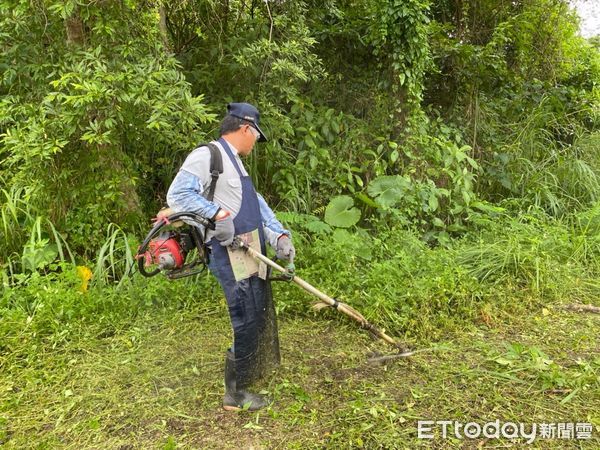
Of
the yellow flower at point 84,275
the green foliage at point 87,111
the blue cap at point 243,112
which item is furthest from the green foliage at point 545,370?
the yellow flower at point 84,275

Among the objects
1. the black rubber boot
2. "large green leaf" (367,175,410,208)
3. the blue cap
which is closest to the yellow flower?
the black rubber boot

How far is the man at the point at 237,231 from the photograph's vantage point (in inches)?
97.7

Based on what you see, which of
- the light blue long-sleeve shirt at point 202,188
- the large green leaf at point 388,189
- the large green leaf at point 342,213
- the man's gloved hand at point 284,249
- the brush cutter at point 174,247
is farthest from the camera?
the large green leaf at point 388,189

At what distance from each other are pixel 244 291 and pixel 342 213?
2.28 meters

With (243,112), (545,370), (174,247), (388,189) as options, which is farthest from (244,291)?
(388,189)

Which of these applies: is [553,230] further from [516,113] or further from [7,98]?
[7,98]

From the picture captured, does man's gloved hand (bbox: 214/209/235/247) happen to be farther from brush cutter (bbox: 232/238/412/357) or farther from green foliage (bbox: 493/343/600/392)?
green foliage (bbox: 493/343/600/392)

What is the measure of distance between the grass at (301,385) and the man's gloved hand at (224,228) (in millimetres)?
1012

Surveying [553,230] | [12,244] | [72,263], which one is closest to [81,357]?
[72,263]

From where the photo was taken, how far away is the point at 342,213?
479 cm

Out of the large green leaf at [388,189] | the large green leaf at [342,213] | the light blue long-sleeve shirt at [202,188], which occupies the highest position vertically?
the light blue long-sleeve shirt at [202,188]

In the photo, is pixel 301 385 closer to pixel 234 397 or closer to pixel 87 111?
pixel 234 397

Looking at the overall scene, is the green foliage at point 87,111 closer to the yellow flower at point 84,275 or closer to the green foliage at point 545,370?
the yellow flower at point 84,275

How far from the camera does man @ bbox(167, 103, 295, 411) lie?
2482 millimetres
